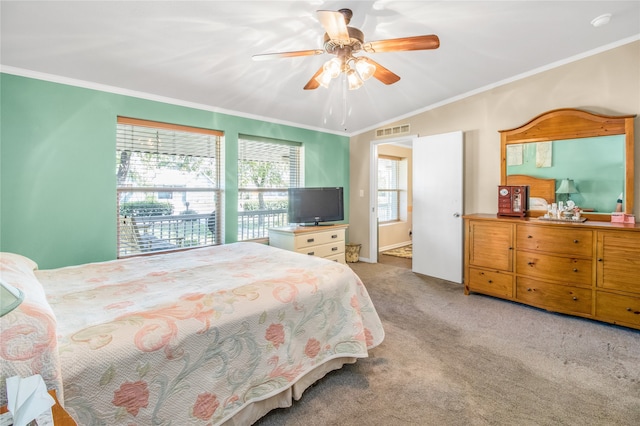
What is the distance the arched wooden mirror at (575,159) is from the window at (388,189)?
115 inches

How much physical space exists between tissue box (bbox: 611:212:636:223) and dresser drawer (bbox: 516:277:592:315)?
72cm

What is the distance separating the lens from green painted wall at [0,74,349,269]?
2430mm

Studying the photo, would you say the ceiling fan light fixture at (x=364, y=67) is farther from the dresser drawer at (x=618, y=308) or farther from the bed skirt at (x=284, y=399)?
the dresser drawer at (x=618, y=308)

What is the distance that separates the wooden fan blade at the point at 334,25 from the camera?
1.56 meters

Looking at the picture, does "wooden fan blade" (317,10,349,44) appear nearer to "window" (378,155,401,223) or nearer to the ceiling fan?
the ceiling fan

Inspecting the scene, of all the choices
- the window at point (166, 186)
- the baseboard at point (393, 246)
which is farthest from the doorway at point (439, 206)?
the window at point (166, 186)

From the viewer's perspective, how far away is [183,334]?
1250 millimetres

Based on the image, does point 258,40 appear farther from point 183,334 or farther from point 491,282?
point 491,282

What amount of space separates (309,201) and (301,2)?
256cm

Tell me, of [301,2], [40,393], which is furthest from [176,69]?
[40,393]

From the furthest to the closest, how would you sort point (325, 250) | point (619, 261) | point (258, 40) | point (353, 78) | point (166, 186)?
point (325, 250)
point (166, 186)
point (619, 261)
point (258, 40)
point (353, 78)

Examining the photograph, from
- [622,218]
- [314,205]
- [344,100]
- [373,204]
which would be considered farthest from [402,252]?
[622,218]

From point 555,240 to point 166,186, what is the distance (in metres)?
4.08

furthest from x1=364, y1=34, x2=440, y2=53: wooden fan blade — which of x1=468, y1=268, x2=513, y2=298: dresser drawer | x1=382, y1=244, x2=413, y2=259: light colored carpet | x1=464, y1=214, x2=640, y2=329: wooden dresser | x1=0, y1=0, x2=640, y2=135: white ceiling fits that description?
x1=382, y1=244, x2=413, y2=259: light colored carpet
